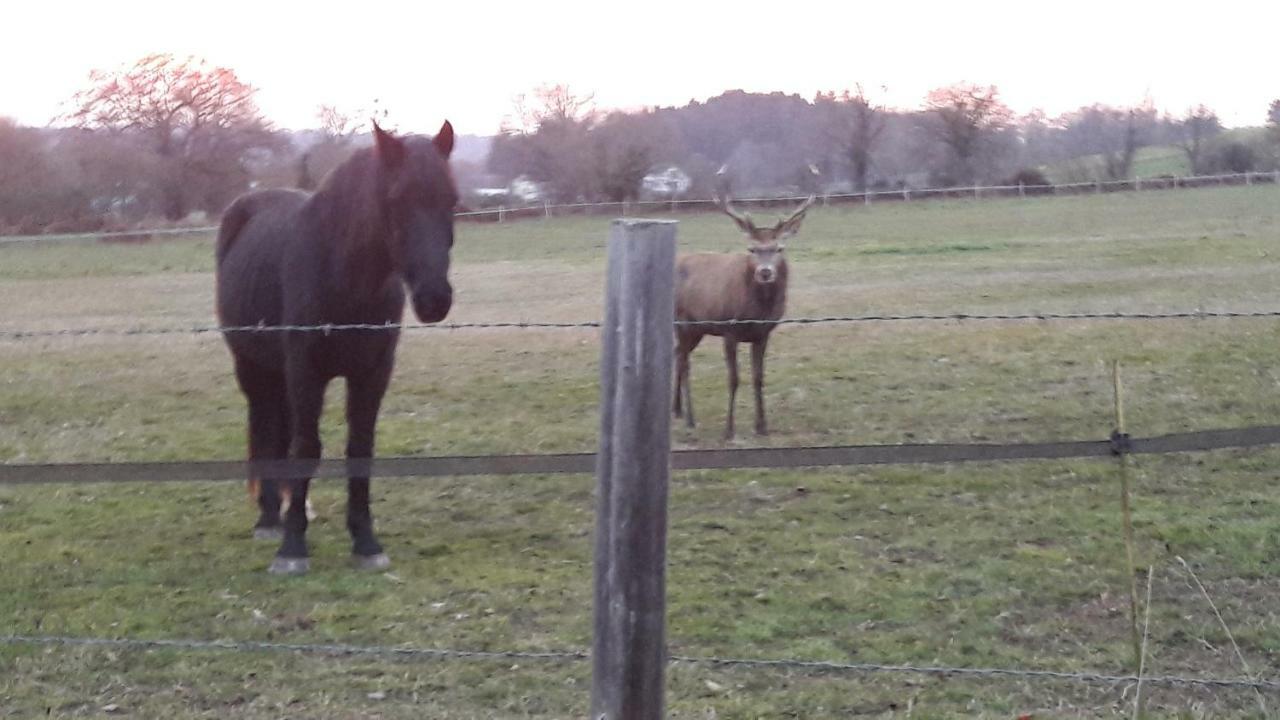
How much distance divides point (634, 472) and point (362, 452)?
3514mm

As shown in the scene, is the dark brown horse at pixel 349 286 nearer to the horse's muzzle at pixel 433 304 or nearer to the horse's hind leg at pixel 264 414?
the horse's muzzle at pixel 433 304

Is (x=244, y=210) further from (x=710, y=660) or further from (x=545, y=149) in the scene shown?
(x=545, y=149)

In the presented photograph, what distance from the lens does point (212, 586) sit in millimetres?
5668

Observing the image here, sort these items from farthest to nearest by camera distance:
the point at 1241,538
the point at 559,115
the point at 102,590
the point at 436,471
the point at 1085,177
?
the point at 1085,177
the point at 559,115
the point at 1241,538
the point at 102,590
the point at 436,471

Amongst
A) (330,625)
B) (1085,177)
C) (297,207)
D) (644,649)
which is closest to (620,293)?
(644,649)

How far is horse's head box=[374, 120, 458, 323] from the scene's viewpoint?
5.09 metres

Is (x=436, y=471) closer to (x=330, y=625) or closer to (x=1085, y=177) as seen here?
(x=330, y=625)

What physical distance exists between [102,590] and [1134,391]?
737cm

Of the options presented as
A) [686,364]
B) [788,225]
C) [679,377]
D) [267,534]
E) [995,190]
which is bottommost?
[267,534]

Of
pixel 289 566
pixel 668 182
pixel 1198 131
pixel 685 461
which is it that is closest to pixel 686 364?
pixel 289 566

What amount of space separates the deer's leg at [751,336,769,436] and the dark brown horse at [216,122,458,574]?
3736mm

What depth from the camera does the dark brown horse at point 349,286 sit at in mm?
5230

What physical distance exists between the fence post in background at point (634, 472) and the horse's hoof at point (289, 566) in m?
3.35

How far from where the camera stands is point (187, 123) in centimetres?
2300
